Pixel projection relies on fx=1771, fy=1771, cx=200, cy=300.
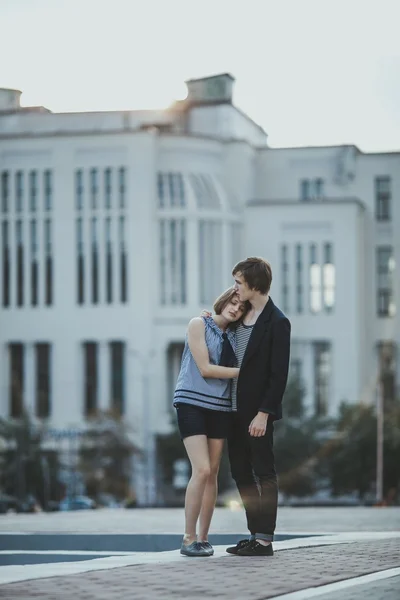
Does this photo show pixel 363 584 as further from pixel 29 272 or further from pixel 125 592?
pixel 29 272

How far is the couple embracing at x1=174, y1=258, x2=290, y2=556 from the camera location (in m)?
11.2

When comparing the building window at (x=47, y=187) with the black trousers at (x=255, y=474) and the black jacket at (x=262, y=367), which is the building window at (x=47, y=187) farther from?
the black jacket at (x=262, y=367)

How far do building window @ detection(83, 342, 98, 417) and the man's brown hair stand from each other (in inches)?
3359

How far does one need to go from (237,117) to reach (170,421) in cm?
A: 2089

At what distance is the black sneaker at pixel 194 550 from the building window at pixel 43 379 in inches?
3412

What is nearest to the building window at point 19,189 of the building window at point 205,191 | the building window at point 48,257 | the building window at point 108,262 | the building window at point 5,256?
the building window at point 5,256

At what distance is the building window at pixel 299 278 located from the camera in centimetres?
9725

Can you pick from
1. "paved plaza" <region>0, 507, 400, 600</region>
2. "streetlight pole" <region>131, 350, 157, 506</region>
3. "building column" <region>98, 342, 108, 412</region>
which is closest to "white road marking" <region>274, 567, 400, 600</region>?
"paved plaza" <region>0, 507, 400, 600</region>

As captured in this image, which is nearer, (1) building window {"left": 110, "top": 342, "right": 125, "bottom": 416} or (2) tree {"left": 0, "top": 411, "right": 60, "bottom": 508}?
(2) tree {"left": 0, "top": 411, "right": 60, "bottom": 508}

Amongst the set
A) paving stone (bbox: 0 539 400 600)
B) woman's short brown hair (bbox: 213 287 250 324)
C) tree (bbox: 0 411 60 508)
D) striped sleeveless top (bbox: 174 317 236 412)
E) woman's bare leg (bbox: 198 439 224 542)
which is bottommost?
tree (bbox: 0 411 60 508)

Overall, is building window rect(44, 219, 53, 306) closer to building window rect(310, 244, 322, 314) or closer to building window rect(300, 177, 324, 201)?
building window rect(310, 244, 322, 314)

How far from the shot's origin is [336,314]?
3836 inches

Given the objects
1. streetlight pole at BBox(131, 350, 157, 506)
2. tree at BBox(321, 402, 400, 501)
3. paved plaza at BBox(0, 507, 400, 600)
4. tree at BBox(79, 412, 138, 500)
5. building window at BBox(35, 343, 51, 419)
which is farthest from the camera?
building window at BBox(35, 343, 51, 419)

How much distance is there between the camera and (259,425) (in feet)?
36.5
